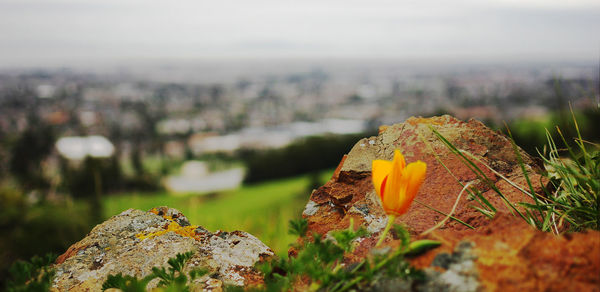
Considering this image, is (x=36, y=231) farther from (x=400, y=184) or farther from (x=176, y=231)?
(x=400, y=184)

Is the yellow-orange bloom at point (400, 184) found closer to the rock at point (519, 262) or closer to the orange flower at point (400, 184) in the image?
the orange flower at point (400, 184)

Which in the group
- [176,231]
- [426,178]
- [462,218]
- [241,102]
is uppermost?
[426,178]

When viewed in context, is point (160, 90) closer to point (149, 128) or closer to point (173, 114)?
point (173, 114)

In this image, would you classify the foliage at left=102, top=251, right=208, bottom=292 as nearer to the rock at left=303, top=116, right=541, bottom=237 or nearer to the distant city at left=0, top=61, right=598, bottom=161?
the rock at left=303, top=116, right=541, bottom=237

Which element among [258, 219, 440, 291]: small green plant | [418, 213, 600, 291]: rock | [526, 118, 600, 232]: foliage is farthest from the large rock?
[526, 118, 600, 232]: foliage

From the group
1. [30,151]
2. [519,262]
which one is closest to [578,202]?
[519,262]

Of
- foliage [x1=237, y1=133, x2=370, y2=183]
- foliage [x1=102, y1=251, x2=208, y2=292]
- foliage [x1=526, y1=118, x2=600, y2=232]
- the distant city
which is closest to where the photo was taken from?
foliage [x1=102, y1=251, x2=208, y2=292]

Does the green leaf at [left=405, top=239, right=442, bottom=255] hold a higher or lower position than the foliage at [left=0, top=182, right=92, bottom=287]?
higher
